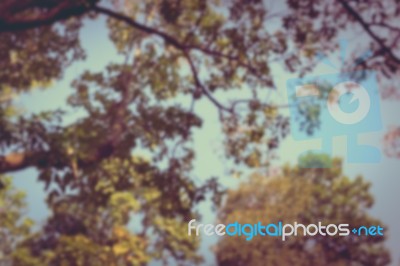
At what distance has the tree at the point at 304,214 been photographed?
13586 millimetres

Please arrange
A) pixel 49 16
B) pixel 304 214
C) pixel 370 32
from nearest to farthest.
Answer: pixel 49 16 → pixel 370 32 → pixel 304 214

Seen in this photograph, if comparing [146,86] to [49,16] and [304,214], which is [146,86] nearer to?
[49,16]

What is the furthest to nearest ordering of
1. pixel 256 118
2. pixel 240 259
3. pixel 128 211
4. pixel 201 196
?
pixel 240 259, pixel 128 211, pixel 256 118, pixel 201 196

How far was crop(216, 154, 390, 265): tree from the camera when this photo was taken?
13586 millimetres

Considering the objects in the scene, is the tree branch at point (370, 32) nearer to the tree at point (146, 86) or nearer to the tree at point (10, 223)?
the tree at point (146, 86)

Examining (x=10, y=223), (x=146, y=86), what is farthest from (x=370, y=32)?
(x=10, y=223)

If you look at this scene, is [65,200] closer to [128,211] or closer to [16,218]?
[128,211]

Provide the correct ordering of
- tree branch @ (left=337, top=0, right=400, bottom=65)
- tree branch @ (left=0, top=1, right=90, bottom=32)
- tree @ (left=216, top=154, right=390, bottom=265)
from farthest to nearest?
tree @ (left=216, top=154, right=390, bottom=265)
tree branch @ (left=337, top=0, right=400, bottom=65)
tree branch @ (left=0, top=1, right=90, bottom=32)

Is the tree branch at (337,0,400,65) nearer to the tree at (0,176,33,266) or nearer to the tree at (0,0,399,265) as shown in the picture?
the tree at (0,0,399,265)

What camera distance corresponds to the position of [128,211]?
8.04m

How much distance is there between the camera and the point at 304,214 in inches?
575

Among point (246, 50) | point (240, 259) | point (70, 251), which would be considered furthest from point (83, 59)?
point (240, 259)

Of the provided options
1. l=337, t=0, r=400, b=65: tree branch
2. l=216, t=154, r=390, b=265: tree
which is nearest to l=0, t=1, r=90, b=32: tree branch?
l=337, t=0, r=400, b=65: tree branch

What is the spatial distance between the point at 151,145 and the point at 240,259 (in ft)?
34.6
